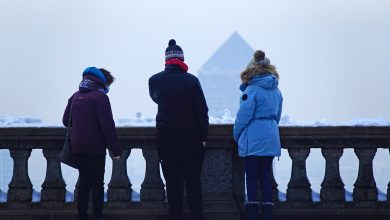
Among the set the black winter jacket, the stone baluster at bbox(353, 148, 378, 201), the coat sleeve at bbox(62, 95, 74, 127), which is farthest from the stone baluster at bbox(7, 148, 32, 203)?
the stone baluster at bbox(353, 148, 378, 201)

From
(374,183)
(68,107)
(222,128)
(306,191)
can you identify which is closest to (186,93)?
(222,128)

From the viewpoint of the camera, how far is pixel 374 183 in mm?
7727

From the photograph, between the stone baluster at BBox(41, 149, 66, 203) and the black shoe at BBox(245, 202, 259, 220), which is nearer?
the black shoe at BBox(245, 202, 259, 220)

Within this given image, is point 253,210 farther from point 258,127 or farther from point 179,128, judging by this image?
point 179,128

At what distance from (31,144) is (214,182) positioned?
2.01 meters

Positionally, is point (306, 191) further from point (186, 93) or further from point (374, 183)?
point (186, 93)

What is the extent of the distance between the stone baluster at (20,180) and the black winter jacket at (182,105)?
1.65m

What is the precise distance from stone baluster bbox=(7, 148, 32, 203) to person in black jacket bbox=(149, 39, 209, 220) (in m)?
1.63

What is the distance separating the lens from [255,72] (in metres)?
7.30

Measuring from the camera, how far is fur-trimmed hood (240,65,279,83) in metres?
7.30

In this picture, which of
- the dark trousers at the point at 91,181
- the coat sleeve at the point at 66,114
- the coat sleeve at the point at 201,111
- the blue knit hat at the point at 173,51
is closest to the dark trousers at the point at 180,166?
the coat sleeve at the point at 201,111

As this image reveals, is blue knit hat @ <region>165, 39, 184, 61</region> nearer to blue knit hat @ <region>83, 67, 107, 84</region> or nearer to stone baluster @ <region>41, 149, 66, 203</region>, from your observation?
blue knit hat @ <region>83, 67, 107, 84</region>

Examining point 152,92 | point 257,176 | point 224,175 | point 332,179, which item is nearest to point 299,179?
point 332,179

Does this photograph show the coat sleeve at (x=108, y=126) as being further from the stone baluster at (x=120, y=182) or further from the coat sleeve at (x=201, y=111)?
the coat sleeve at (x=201, y=111)
